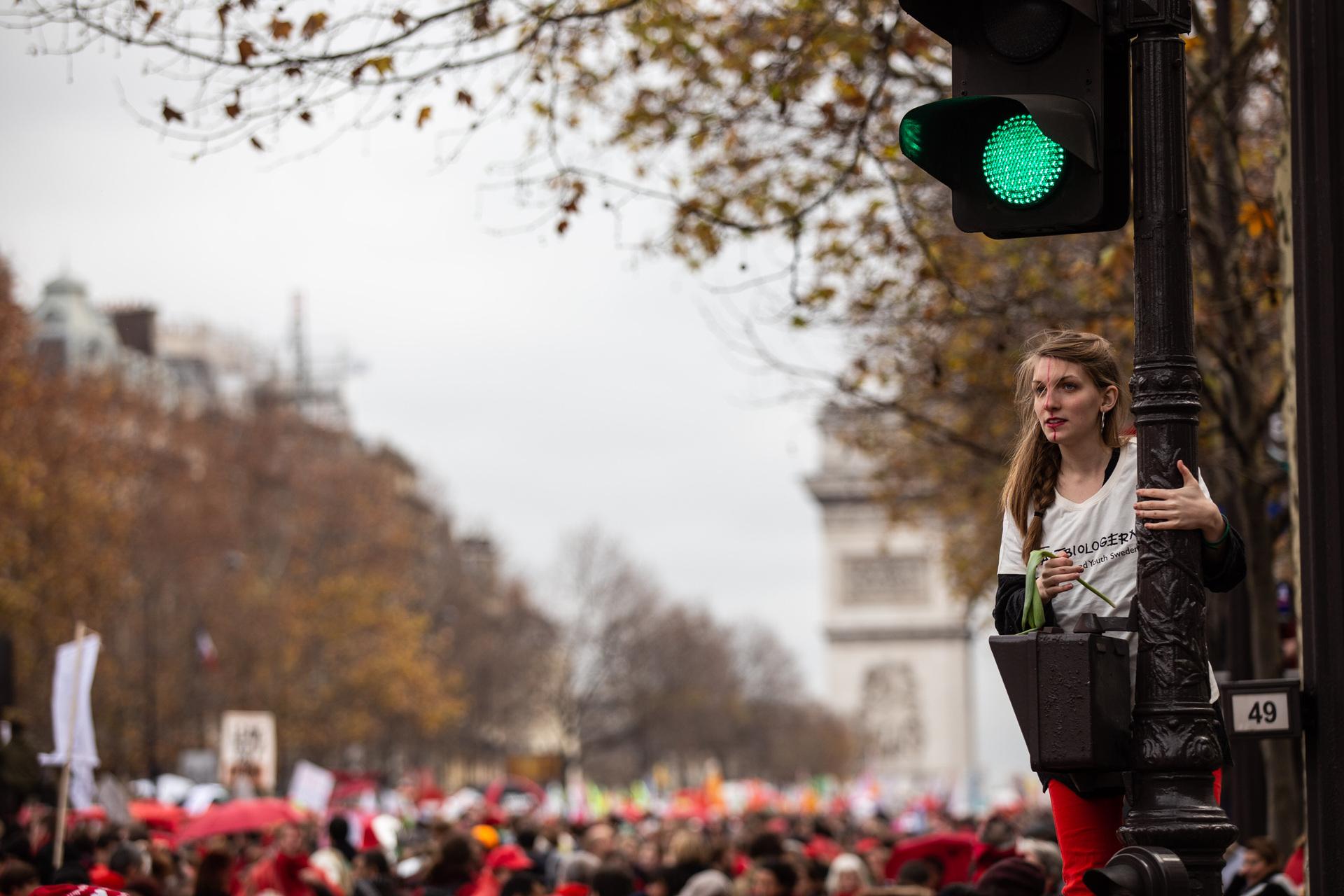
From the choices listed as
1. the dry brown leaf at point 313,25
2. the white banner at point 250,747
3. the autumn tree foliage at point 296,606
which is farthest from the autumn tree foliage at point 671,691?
the dry brown leaf at point 313,25

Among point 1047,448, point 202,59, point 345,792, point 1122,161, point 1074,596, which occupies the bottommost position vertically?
point 345,792

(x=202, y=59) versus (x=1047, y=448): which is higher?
(x=202, y=59)

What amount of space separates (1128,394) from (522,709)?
226 ft

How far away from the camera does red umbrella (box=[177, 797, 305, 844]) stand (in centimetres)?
1608

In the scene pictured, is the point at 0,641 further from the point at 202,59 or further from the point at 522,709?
the point at 522,709

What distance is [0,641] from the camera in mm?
17641

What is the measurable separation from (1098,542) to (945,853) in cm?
815

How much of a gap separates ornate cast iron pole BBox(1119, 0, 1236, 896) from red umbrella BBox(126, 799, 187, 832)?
1450 centimetres

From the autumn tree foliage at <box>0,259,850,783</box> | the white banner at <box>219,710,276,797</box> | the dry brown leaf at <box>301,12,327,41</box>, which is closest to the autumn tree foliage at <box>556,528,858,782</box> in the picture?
the autumn tree foliage at <box>0,259,850,783</box>

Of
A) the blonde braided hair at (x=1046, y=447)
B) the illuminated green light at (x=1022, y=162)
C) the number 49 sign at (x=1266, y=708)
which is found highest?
the illuminated green light at (x=1022, y=162)

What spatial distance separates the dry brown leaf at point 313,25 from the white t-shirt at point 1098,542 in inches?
216

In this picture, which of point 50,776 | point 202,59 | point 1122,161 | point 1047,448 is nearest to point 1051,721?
point 1047,448

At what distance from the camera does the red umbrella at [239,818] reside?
16.1 metres

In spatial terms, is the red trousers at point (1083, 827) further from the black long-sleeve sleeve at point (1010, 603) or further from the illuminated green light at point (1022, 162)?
the illuminated green light at point (1022, 162)
